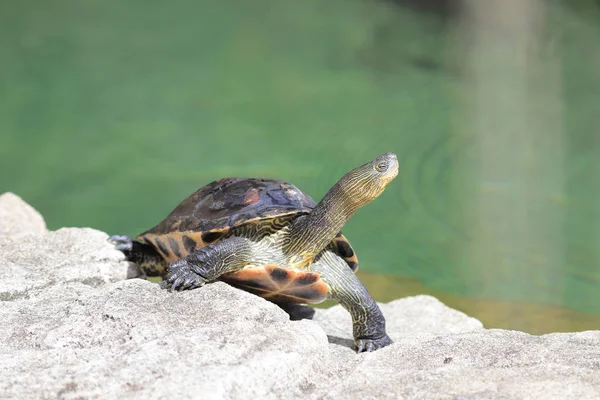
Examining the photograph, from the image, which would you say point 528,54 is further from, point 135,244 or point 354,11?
point 135,244

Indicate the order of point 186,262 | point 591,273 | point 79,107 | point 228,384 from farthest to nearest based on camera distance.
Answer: point 79,107 < point 591,273 < point 186,262 < point 228,384

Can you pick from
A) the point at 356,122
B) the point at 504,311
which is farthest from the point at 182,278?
the point at 356,122

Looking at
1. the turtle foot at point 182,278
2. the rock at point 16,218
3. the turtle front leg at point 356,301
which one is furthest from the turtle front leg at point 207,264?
the rock at point 16,218

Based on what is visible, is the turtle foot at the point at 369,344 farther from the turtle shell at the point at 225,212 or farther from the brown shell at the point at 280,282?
the turtle shell at the point at 225,212

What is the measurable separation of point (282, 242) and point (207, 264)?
38cm

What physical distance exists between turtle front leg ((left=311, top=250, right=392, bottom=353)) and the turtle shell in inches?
4.4

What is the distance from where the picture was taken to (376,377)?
232cm

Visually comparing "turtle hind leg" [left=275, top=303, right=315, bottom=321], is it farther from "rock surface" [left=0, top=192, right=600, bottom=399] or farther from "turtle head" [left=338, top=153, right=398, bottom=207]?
"turtle head" [left=338, top=153, right=398, bottom=207]

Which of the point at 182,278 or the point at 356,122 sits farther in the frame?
the point at 356,122

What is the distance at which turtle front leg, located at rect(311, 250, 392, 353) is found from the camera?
2949 millimetres

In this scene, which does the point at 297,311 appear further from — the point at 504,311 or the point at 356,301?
the point at 504,311

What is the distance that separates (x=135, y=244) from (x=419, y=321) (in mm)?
1306

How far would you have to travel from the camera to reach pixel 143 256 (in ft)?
11.7

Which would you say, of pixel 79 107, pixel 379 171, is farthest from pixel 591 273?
pixel 79 107
